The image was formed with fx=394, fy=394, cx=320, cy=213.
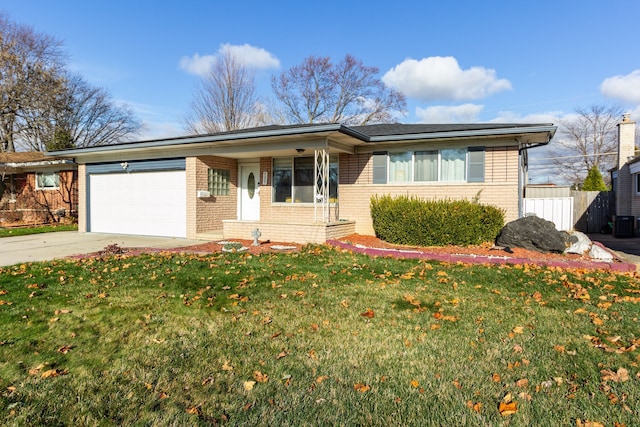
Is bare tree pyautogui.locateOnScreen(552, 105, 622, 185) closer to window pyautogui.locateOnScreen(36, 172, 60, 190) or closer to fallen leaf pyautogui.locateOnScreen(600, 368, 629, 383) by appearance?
fallen leaf pyautogui.locateOnScreen(600, 368, 629, 383)

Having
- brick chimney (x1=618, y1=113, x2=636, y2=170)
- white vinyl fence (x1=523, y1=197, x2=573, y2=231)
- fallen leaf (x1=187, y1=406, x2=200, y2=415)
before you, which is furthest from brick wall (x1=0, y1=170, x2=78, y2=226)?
brick chimney (x1=618, y1=113, x2=636, y2=170)

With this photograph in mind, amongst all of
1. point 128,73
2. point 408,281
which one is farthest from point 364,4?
point 408,281

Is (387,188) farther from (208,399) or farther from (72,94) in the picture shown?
(72,94)

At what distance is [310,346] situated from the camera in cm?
380

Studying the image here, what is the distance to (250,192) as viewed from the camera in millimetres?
13844

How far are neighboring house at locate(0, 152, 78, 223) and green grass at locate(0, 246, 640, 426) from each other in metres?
13.3

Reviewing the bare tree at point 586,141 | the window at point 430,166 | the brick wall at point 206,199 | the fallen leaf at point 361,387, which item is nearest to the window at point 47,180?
the brick wall at point 206,199

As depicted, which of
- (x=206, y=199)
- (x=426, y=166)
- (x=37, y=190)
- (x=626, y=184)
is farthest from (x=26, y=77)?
(x=626, y=184)

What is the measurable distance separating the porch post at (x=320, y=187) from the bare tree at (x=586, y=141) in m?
31.6

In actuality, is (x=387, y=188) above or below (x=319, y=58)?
below

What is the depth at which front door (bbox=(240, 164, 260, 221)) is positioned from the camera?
45.0ft

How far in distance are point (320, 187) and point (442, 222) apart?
13.4ft

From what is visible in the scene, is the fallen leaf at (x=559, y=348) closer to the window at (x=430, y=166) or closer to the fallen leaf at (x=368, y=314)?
the fallen leaf at (x=368, y=314)

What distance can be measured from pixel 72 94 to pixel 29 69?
7480 millimetres
